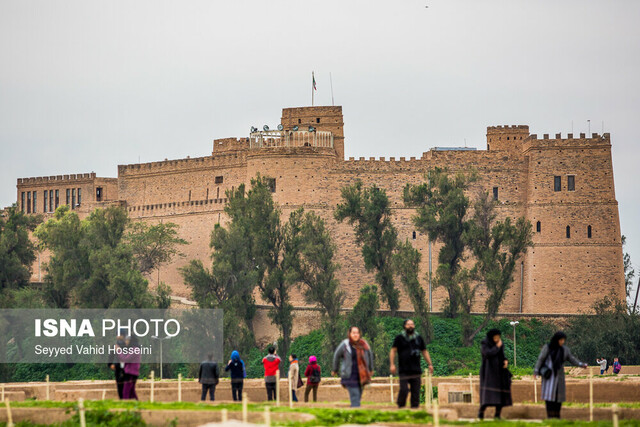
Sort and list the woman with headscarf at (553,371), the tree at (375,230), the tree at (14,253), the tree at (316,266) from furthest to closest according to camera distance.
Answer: the tree at (14,253) < the tree at (375,230) < the tree at (316,266) < the woman with headscarf at (553,371)

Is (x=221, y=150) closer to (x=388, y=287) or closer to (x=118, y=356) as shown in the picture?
(x=388, y=287)

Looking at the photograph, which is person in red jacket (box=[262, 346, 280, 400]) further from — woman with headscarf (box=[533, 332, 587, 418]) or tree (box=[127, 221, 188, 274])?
tree (box=[127, 221, 188, 274])

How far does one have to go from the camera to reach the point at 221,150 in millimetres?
63188

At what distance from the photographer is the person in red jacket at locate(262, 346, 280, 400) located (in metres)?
23.8

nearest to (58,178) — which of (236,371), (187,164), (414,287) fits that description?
(187,164)

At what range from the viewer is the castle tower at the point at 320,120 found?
60.2 m

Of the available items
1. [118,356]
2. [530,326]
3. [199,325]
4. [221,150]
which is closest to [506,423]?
[118,356]

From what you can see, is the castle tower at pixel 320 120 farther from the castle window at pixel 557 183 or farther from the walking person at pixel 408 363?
the walking person at pixel 408 363

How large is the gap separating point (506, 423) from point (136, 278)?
117ft

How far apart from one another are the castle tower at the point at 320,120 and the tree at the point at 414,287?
1066cm

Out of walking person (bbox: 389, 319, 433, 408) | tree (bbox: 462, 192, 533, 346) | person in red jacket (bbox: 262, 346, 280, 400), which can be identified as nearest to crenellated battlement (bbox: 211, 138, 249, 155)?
tree (bbox: 462, 192, 533, 346)

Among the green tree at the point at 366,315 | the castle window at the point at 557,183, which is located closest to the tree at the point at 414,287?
the green tree at the point at 366,315

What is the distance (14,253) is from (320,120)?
1477cm

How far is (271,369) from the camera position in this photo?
23.9m
